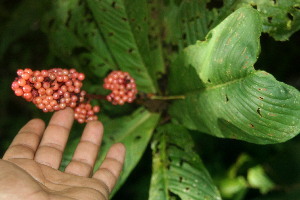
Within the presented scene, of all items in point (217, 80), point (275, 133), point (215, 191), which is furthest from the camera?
point (215, 191)

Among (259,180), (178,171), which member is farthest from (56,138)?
(259,180)

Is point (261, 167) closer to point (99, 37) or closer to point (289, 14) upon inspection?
point (289, 14)

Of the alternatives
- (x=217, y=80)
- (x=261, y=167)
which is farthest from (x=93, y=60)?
→ (x=261, y=167)

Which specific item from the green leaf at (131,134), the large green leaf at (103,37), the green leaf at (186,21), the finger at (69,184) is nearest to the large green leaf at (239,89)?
the green leaf at (186,21)

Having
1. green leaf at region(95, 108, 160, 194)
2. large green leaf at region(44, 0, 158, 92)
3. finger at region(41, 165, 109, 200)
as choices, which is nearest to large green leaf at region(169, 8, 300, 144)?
large green leaf at region(44, 0, 158, 92)

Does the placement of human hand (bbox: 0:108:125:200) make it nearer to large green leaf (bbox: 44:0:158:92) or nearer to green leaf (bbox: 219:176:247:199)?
large green leaf (bbox: 44:0:158:92)

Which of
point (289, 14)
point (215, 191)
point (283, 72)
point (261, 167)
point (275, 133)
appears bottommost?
point (261, 167)
